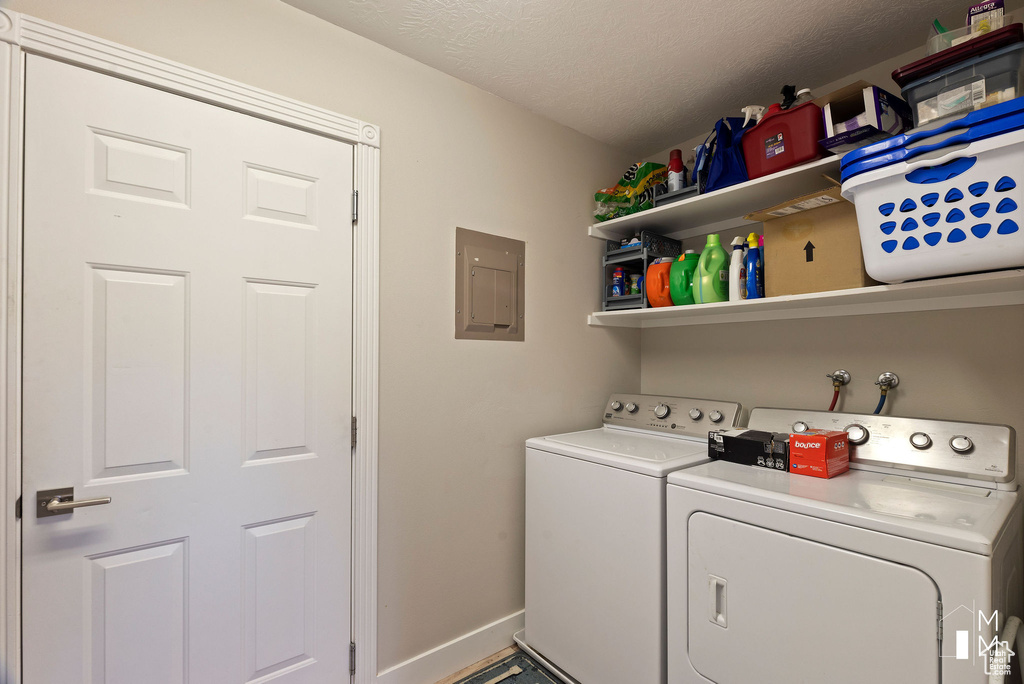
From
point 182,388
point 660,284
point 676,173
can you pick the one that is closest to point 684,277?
point 660,284

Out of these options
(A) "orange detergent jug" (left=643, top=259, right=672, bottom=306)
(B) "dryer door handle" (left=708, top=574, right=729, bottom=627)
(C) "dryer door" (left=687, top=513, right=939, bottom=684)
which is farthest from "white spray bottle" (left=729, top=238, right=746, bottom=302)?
(B) "dryer door handle" (left=708, top=574, right=729, bottom=627)

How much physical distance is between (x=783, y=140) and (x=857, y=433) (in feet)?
3.40

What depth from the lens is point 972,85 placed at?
1.23m

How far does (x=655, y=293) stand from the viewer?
2.19 meters

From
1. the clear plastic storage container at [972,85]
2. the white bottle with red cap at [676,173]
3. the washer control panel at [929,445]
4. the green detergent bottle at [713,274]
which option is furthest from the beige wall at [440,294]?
the clear plastic storage container at [972,85]

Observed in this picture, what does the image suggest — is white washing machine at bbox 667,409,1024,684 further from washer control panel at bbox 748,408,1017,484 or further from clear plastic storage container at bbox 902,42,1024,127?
clear plastic storage container at bbox 902,42,1024,127

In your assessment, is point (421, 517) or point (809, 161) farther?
point (421, 517)

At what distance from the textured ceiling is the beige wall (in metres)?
0.15

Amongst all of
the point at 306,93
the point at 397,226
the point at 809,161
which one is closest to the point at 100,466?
the point at 397,226

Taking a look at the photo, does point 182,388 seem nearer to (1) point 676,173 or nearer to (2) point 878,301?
(1) point 676,173

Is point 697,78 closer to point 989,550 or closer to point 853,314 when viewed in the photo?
point 853,314

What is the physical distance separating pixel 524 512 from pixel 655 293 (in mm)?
1163

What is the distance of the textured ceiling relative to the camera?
1534 millimetres

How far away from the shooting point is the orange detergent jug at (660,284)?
85.2 inches
